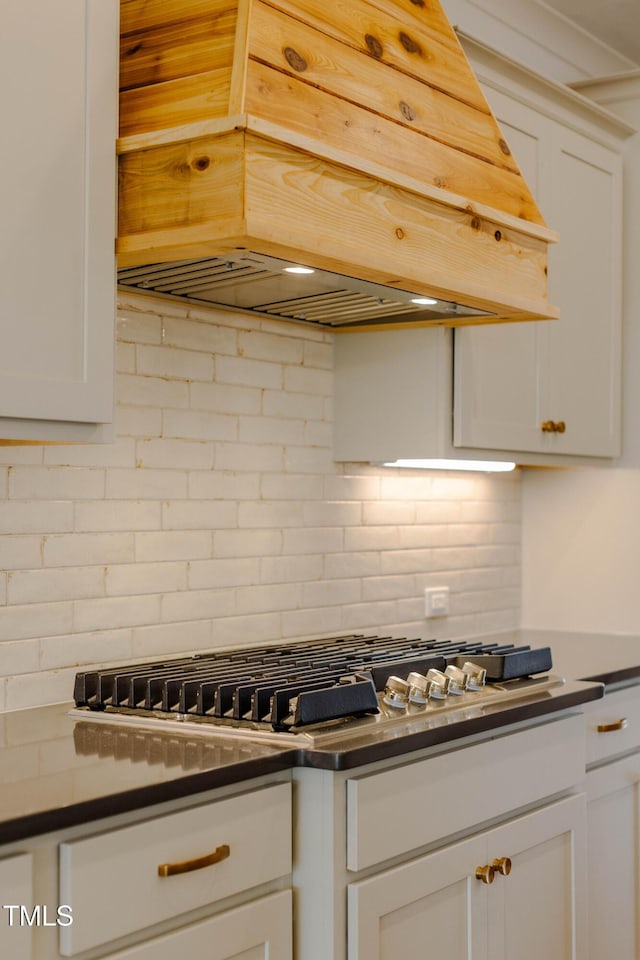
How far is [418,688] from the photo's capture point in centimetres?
226

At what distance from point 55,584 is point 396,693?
2.39 ft

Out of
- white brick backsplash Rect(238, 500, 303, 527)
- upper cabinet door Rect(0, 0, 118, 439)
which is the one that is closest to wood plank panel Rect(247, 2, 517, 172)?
upper cabinet door Rect(0, 0, 118, 439)

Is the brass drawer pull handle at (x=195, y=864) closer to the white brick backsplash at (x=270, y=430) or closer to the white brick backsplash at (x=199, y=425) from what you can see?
the white brick backsplash at (x=199, y=425)

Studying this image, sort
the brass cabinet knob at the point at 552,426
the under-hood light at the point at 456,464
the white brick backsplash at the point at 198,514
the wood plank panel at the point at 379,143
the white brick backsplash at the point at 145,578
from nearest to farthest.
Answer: the wood plank panel at the point at 379,143 → the white brick backsplash at the point at 145,578 → the white brick backsplash at the point at 198,514 → the under-hood light at the point at 456,464 → the brass cabinet knob at the point at 552,426

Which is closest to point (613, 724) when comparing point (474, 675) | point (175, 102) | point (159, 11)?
point (474, 675)

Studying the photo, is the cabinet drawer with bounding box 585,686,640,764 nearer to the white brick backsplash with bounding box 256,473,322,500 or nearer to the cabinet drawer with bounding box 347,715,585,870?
the cabinet drawer with bounding box 347,715,585,870

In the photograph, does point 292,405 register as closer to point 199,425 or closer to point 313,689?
point 199,425

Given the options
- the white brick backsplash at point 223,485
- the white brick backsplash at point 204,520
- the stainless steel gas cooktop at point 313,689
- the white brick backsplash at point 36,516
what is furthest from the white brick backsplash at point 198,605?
the white brick backsplash at point 36,516

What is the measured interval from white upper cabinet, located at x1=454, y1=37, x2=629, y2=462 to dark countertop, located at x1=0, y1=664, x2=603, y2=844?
3.50 ft

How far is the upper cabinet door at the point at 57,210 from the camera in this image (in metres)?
1.82

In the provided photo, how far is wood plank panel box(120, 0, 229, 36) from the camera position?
2.13 metres

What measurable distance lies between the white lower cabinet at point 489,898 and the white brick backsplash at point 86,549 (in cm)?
90

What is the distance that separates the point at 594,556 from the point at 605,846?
1.15 m

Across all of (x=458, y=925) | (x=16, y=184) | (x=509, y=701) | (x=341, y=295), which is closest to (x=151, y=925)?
(x=458, y=925)
